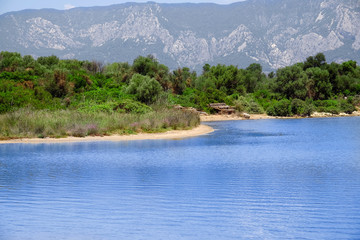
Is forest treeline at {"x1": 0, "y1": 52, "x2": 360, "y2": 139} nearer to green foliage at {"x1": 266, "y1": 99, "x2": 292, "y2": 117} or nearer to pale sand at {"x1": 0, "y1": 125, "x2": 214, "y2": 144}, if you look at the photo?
green foliage at {"x1": 266, "y1": 99, "x2": 292, "y2": 117}

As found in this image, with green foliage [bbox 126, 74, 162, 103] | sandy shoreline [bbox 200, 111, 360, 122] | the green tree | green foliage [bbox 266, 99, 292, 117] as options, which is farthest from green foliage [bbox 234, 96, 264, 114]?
green foliage [bbox 126, 74, 162, 103]

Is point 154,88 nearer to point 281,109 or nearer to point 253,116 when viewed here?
point 253,116

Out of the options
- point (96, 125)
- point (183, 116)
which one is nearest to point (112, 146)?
point (96, 125)

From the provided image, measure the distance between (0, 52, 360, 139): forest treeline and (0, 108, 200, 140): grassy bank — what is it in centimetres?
284

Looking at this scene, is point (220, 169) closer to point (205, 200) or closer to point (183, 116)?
point (205, 200)

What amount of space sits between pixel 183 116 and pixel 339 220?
1280 inches

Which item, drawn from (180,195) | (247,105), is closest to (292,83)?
(247,105)

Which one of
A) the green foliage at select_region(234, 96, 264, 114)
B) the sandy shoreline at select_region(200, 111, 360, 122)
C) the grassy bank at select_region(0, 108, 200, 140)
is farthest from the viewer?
the green foliage at select_region(234, 96, 264, 114)

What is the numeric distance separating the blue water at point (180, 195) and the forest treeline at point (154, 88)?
18.2m

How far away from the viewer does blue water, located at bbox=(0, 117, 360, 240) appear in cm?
1050

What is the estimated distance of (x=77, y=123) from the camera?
117 ft

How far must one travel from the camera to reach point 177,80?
75625 millimetres

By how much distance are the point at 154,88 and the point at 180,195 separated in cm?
4081

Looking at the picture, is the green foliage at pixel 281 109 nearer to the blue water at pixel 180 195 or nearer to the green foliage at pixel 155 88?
the green foliage at pixel 155 88
